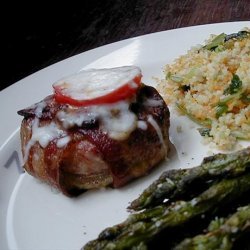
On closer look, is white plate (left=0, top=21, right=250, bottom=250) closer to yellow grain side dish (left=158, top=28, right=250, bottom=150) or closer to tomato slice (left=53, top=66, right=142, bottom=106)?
yellow grain side dish (left=158, top=28, right=250, bottom=150)

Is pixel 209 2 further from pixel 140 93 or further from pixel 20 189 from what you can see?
pixel 20 189

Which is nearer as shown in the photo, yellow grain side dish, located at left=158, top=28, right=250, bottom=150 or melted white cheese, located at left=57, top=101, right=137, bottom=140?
melted white cheese, located at left=57, top=101, right=137, bottom=140

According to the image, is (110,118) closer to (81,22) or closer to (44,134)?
(44,134)

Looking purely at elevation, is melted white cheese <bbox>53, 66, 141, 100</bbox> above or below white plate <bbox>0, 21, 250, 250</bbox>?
above

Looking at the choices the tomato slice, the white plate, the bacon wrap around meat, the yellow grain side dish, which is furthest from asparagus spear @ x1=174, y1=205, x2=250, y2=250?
the tomato slice

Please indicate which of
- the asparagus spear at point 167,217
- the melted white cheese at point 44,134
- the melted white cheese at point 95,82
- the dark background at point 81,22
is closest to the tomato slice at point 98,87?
the melted white cheese at point 95,82

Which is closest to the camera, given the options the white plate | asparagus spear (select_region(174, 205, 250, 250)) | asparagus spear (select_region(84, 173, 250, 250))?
asparagus spear (select_region(174, 205, 250, 250))

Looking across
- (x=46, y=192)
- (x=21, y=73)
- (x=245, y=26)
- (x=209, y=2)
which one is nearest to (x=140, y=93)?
(x=46, y=192)

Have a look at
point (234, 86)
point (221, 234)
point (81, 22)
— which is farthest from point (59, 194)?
point (81, 22)

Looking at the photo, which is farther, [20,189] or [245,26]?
[245,26]
